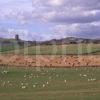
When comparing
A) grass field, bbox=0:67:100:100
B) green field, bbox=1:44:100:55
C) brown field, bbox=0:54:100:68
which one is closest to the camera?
grass field, bbox=0:67:100:100

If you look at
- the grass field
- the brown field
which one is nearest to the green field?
the brown field

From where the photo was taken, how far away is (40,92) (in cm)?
1752

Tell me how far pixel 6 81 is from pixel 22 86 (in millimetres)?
2730

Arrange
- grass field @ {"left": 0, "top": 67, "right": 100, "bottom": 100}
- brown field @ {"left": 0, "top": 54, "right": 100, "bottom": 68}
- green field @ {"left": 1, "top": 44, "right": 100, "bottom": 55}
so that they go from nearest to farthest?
grass field @ {"left": 0, "top": 67, "right": 100, "bottom": 100}
brown field @ {"left": 0, "top": 54, "right": 100, "bottom": 68}
green field @ {"left": 1, "top": 44, "right": 100, "bottom": 55}

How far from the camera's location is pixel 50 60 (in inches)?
1596

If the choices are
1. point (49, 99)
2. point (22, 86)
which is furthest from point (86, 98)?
point (22, 86)

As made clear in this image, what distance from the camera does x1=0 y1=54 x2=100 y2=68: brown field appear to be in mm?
38625

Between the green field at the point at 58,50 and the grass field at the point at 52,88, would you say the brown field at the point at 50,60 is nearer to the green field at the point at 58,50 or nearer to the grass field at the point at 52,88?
the green field at the point at 58,50

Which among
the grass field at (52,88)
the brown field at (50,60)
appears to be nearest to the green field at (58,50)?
the brown field at (50,60)

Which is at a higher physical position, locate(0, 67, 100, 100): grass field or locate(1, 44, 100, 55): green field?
locate(1, 44, 100, 55): green field

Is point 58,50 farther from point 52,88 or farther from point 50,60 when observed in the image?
point 52,88

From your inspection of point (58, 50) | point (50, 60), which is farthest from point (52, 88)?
point (58, 50)

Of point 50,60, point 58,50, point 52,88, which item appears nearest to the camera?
point 52,88

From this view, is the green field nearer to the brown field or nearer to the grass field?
the brown field
